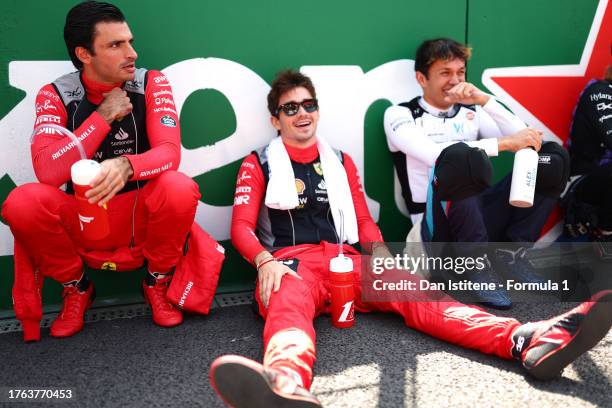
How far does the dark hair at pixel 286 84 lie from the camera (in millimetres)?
2783

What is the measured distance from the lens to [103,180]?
209cm

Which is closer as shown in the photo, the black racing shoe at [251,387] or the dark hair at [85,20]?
the black racing shoe at [251,387]

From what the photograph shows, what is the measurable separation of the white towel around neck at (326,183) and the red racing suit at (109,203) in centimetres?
43

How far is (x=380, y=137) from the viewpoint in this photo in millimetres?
3330

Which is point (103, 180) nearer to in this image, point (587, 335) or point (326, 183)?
point (326, 183)

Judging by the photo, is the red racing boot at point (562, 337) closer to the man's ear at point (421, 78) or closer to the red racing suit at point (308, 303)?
the red racing suit at point (308, 303)

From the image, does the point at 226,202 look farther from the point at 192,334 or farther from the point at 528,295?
the point at 528,295

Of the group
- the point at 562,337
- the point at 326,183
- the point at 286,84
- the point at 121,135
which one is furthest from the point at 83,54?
the point at 562,337

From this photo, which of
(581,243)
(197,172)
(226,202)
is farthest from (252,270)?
(581,243)

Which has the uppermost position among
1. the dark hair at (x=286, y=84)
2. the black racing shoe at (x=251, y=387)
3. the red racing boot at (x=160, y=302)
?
the dark hair at (x=286, y=84)

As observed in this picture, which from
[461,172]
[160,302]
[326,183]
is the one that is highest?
[461,172]

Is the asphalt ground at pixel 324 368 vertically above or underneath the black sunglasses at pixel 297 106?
underneath

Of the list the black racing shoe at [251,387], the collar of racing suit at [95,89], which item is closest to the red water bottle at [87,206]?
the collar of racing suit at [95,89]

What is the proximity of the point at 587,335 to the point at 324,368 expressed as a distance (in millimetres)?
882
